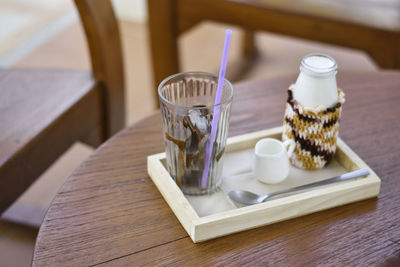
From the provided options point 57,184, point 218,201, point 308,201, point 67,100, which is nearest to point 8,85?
point 67,100

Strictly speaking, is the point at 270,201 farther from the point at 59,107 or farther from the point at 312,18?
the point at 312,18

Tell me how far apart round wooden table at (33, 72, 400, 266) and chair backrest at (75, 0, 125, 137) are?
46cm

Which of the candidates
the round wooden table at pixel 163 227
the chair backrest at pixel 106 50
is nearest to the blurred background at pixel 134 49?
the chair backrest at pixel 106 50

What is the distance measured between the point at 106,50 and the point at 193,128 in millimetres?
661

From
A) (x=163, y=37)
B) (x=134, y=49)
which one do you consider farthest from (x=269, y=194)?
(x=134, y=49)

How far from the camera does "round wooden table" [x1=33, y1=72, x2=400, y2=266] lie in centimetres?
65

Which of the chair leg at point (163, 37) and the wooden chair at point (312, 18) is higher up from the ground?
the wooden chair at point (312, 18)

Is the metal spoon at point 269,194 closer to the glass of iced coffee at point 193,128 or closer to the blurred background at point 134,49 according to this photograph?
the glass of iced coffee at point 193,128

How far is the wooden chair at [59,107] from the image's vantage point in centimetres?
105

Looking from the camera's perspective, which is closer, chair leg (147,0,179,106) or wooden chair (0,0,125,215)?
wooden chair (0,0,125,215)

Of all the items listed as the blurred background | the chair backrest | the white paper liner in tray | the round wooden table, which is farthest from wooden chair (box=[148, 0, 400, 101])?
the white paper liner in tray

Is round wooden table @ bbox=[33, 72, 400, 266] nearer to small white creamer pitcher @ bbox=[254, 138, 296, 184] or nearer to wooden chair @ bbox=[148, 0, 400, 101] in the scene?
small white creamer pitcher @ bbox=[254, 138, 296, 184]

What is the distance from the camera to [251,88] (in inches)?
39.4

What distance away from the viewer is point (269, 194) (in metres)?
0.73
